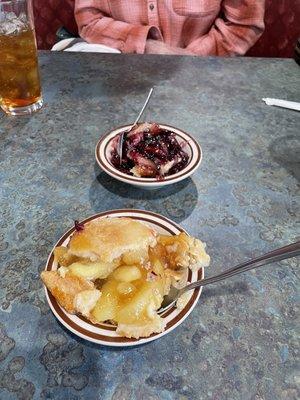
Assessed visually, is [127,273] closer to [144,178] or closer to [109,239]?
[109,239]

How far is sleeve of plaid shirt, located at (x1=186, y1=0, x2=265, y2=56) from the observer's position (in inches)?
75.5

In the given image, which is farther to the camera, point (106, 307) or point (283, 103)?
point (283, 103)

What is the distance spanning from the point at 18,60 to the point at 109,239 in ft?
2.61

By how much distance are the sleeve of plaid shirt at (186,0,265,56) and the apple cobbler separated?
4.91 ft

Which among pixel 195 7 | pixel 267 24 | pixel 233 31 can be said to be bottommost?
pixel 267 24

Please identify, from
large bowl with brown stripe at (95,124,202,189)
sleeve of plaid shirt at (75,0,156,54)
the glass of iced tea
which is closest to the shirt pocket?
sleeve of plaid shirt at (75,0,156,54)

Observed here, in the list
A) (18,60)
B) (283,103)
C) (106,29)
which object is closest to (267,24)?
(106,29)

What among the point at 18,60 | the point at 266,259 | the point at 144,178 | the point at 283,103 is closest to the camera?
the point at 266,259

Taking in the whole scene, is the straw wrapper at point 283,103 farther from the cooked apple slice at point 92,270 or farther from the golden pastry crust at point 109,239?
the cooked apple slice at point 92,270

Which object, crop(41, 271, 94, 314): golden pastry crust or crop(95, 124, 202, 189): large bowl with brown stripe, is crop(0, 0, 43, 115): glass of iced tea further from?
crop(41, 271, 94, 314): golden pastry crust

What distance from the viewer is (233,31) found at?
1969 millimetres

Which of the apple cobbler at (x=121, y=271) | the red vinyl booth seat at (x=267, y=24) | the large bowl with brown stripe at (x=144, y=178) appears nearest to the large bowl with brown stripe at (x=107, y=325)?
the apple cobbler at (x=121, y=271)

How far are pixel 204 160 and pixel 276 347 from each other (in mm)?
580

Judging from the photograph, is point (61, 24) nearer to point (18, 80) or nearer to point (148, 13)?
point (148, 13)
